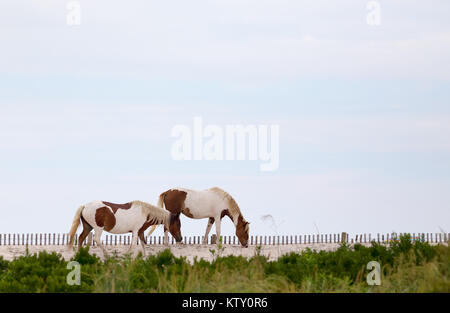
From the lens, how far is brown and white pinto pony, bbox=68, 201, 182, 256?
23.8 metres

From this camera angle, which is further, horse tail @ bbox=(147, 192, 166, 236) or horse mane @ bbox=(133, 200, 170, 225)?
horse tail @ bbox=(147, 192, 166, 236)

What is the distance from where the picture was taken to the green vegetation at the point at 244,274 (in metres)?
12.0

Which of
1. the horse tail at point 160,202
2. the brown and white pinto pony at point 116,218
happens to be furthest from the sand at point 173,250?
the brown and white pinto pony at point 116,218

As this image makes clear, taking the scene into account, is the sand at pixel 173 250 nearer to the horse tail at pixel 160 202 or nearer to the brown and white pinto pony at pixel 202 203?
the horse tail at pixel 160 202

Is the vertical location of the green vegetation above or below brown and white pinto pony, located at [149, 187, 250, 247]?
below

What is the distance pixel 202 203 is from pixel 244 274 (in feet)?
44.3

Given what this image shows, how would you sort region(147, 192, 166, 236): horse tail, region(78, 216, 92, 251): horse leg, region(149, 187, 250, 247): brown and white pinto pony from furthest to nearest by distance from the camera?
region(147, 192, 166, 236): horse tail < region(149, 187, 250, 247): brown and white pinto pony < region(78, 216, 92, 251): horse leg

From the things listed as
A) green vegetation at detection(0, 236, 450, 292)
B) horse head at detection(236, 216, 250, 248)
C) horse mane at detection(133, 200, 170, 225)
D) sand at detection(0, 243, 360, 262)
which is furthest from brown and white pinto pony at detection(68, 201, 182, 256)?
green vegetation at detection(0, 236, 450, 292)

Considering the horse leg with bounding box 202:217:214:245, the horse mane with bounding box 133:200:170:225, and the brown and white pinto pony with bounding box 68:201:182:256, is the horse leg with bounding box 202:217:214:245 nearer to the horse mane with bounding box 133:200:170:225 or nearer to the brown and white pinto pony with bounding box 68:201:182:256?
the horse mane with bounding box 133:200:170:225

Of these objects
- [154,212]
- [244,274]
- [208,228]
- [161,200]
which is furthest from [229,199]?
[244,274]

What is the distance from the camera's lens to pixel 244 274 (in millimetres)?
12695
